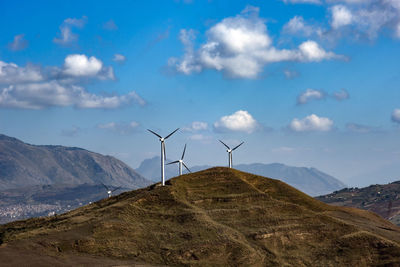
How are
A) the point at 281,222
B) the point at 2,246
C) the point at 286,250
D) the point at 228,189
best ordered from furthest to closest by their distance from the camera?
the point at 228,189 < the point at 281,222 < the point at 286,250 < the point at 2,246

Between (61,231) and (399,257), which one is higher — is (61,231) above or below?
above

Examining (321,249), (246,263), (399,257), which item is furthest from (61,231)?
(399,257)

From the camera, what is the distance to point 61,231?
117 metres

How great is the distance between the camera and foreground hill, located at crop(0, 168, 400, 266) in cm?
10675

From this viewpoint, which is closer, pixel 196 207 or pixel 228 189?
pixel 196 207

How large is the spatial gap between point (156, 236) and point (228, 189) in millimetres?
35840

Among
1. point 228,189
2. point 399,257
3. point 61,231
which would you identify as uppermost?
point 228,189

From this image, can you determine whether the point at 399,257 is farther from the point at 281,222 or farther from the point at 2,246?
the point at 2,246

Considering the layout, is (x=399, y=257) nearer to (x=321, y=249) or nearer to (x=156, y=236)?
(x=321, y=249)

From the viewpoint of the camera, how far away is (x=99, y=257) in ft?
347

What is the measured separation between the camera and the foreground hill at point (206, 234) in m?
107

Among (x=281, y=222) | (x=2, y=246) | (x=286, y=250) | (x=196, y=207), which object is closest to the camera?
(x=2, y=246)

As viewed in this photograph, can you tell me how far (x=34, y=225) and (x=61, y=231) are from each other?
860 inches

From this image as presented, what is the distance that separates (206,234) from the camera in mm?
115438
